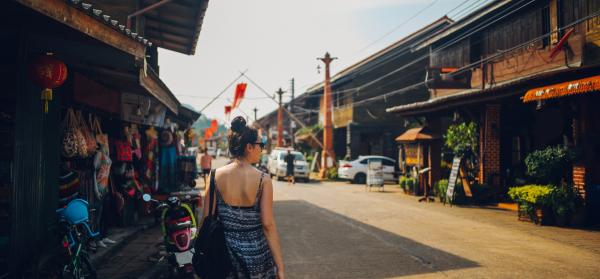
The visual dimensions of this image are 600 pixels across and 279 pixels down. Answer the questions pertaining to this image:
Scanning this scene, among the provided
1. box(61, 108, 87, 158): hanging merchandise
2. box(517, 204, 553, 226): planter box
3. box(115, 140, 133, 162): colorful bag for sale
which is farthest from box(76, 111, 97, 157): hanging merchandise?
box(517, 204, 553, 226): planter box

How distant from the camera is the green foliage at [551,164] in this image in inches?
458

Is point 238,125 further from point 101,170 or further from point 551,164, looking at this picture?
point 551,164

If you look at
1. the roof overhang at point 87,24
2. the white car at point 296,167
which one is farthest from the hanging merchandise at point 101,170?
the white car at point 296,167

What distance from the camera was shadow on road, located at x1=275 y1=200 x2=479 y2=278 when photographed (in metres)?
6.79

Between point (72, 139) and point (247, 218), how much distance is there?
4623mm

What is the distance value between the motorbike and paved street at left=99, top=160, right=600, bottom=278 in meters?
0.78

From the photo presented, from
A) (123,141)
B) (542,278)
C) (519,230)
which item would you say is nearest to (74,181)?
(123,141)

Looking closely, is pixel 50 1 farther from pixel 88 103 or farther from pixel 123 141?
pixel 123 141

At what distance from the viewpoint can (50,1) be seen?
13.1 ft

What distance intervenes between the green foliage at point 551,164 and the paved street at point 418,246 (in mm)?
1407

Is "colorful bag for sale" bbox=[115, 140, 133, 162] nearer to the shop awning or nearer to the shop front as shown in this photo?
the shop front

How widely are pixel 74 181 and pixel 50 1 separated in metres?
3.60

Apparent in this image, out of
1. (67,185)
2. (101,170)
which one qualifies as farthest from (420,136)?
(67,185)

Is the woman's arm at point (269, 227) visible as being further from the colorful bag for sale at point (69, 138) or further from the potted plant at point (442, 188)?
the potted plant at point (442, 188)
